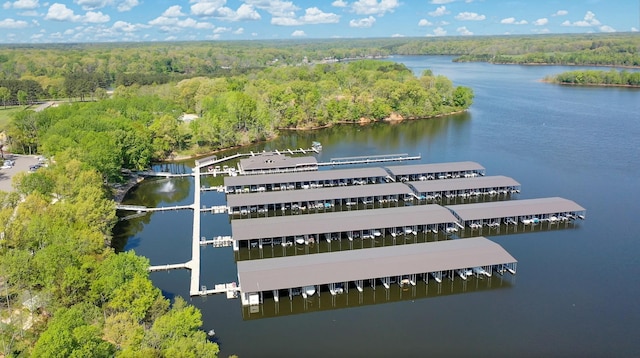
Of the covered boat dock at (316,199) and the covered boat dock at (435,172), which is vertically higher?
the covered boat dock at (435,172)

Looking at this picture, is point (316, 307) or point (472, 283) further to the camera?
point (472, 283)

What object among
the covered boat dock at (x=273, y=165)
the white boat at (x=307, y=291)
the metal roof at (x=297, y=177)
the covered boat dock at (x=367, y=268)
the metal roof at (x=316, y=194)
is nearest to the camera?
the covered boat dock at (x=367, y=268)

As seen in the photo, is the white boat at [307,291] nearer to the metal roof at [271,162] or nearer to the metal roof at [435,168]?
the metal roof at [435,168]

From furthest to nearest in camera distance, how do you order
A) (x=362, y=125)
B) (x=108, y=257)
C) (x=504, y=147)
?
(x=362, y=125), (x=504, y=147), (x=108, y=257)

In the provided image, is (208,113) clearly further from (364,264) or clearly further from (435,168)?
(364,264)

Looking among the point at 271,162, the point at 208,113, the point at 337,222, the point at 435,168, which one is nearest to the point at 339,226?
the point at 337,222

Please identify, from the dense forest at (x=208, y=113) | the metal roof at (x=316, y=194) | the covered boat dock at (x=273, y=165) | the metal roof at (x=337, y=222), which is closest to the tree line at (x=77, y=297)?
the metal roof at (x=337, y=222)

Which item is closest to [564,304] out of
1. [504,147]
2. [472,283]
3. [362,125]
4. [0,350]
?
[472,283]

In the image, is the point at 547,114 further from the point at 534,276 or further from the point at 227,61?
the point at 227,61
